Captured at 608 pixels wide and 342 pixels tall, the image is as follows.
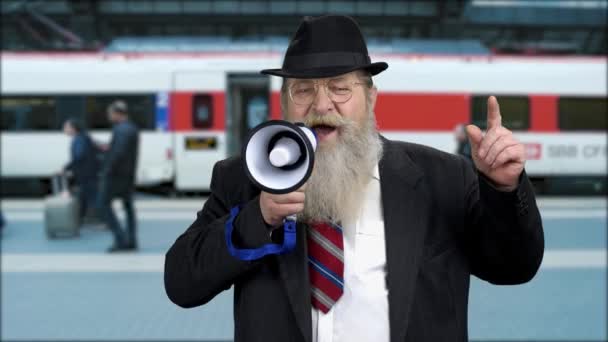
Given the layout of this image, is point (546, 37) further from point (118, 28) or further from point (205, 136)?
point (205, 136)

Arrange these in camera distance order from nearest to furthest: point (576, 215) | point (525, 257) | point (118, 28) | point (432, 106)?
point (525, 257) → point (576, 215) → point (432, 106) → point (118, 28)

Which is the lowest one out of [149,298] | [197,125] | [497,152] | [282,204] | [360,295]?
[149,298]

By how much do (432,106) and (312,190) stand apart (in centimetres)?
1298

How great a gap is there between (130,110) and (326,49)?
13.4m

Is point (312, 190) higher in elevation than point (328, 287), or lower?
higher

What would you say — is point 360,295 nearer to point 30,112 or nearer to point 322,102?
point 322,102

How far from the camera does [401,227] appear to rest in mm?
1812

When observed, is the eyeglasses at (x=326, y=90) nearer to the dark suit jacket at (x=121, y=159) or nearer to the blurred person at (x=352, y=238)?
the blurred person at (x=352, y=238)

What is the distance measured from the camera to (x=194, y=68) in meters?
14.6

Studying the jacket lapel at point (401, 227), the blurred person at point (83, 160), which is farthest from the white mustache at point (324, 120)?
the blurred person at point (83, 160)

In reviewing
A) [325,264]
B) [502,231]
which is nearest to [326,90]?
[325,264]

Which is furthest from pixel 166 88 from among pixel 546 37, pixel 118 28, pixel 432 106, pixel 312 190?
pixel 546 37

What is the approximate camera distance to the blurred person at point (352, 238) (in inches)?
69.6

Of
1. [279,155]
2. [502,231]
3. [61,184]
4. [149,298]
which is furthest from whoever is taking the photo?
[61,184]
